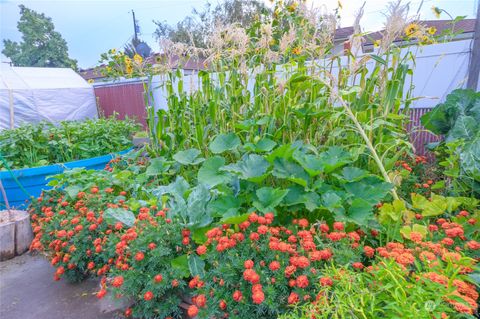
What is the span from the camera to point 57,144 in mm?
3350

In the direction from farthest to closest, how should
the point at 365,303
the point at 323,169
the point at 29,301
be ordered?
the point at 29,301, the point at 323,169, the point at 365,303

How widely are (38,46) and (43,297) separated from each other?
28.0m

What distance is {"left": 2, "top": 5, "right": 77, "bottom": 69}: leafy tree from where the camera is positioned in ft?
78.5

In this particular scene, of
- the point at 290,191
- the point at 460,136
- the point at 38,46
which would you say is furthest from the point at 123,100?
the point at 38,46

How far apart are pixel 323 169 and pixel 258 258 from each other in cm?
52

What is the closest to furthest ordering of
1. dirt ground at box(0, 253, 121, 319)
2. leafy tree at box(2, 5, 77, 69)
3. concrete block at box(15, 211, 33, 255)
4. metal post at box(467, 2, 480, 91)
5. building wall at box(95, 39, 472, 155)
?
→ dirt ground at box(0, 253, 121, 319)
metal post at box(467, 2, 480, 91)
building wall at box(95, 39, 472, 155)
concrete block at box(15, 211, 33, 255)
leafy tree at box(2, 5, 77, 69)

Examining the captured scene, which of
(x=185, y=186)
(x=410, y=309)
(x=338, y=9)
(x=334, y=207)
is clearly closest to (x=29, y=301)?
(x=185, y=186)

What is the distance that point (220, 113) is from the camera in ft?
7.40

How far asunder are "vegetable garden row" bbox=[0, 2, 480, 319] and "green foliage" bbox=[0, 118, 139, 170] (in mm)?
1205

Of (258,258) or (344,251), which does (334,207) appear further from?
(258,258)

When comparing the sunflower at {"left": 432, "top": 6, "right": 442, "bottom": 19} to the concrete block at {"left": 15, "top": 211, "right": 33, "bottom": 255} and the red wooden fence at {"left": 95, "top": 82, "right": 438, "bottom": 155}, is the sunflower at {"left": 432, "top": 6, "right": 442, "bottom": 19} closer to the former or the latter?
the concrete block at {"left": 15, "top": 211, "right": 33, "bottom": 255}

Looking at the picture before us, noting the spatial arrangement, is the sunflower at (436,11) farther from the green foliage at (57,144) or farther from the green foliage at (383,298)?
the green foliage at (57,144)

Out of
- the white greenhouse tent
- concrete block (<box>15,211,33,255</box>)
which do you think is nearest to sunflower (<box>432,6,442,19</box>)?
concrete block (<box>15,211,33,255</box>)

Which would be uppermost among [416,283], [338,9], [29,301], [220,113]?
[338,9]
